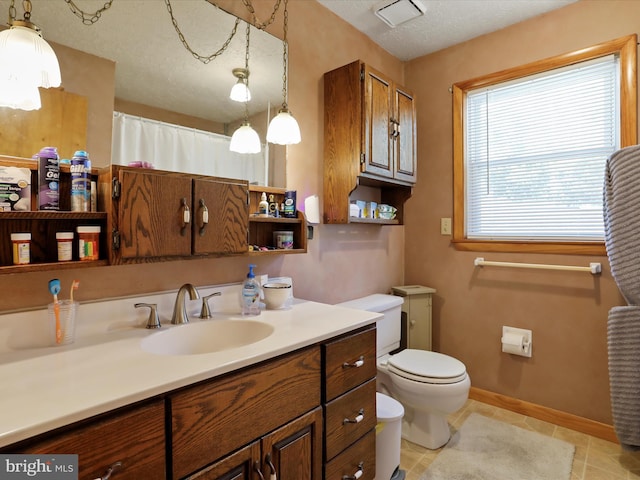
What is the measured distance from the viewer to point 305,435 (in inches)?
45.1

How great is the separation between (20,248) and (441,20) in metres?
2.45

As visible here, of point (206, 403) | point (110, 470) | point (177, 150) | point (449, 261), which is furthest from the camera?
point (449, 261)

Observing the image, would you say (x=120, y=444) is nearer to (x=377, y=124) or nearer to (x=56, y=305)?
(x=56, y=305)

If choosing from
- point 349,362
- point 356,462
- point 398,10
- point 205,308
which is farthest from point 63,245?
point 398,10

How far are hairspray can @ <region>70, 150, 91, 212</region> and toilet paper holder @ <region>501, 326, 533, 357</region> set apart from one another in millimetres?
2365

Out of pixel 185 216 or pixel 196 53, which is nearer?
pixel 185 216

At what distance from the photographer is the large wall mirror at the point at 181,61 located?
4.06ft

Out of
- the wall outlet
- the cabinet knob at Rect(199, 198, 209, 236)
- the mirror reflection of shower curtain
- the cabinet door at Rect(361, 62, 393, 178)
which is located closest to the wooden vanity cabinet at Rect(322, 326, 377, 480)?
the cabinet knob at Rect(199, 198, 209, 236)

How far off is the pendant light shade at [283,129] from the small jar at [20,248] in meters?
1.05

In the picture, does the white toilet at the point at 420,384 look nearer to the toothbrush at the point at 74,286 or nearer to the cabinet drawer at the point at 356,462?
the cabinet drawer at the point at 356,462

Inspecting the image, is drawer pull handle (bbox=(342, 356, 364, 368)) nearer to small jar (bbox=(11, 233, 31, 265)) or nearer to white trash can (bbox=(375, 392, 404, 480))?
white trash can (bbox=(375, 392, 404, 480))

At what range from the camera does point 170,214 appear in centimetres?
120

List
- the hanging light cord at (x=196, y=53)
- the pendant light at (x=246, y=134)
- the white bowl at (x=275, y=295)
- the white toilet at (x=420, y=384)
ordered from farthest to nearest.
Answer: the white toilet at (x=420, y=384), the pendant light at (x=246, y=134), the white bowl at (x=275, y=295), the hanging light cord at (x=196, y=53)

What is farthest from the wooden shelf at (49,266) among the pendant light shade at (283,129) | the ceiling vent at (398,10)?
the ceiling vent at (398,10)
